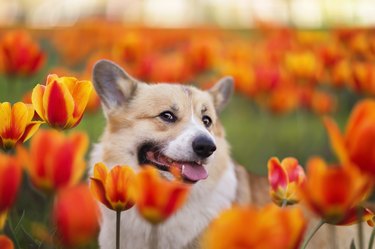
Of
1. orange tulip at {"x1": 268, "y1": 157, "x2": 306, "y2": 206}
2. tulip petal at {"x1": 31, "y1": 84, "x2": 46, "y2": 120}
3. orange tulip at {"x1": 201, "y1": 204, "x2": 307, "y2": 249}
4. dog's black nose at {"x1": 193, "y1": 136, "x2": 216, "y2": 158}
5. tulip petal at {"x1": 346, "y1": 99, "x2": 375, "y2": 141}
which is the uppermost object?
tulip petal at {"x1": 346, "y1": 99, "x2": 375, "y2": 141}

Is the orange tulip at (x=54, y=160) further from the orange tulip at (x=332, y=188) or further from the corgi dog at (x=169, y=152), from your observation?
the corgi dog at (x=169, y=152)

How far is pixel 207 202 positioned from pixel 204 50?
1.30 metres

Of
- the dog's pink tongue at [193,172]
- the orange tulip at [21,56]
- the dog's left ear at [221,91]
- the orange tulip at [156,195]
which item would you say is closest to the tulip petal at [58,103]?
the orange tulip at [156,195]

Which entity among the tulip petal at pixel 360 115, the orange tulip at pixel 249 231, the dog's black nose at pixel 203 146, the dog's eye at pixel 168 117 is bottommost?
the dog's black nose at pixel 203 146

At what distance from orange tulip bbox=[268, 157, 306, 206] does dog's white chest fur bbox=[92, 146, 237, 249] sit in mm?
1275

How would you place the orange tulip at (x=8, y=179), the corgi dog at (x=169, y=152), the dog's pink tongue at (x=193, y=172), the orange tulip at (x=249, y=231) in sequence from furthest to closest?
the corgi dog at (x=169, y=152)
the dog's pink tongue at (x=193, y=172)
the orange tulip at (x=8, y=179)
the orange tulip at (x=249, y=231)

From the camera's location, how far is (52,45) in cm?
643

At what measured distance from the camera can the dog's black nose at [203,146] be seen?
2.60 meters

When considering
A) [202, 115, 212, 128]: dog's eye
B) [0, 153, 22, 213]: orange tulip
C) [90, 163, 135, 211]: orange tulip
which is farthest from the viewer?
[202, 115, 212, 128]: dog's eye

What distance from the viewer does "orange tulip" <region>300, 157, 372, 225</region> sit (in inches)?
40.3

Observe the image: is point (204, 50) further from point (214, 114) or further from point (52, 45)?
point (52, 45)

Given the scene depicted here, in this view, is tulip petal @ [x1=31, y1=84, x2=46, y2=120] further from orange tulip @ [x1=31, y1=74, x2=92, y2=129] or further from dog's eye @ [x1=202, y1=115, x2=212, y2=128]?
dog's eye @ [x1=202, y1=115, x2=212, y2=128]

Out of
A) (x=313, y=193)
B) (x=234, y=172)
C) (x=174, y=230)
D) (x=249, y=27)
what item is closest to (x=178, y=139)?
(x=174, y=230)

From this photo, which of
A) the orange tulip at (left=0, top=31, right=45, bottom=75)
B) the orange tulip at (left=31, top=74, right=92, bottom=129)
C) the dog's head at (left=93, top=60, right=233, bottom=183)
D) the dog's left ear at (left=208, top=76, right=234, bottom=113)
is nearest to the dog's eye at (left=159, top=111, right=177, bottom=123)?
the dog's head at (left=93, top=60, right=233, bottom=183)
